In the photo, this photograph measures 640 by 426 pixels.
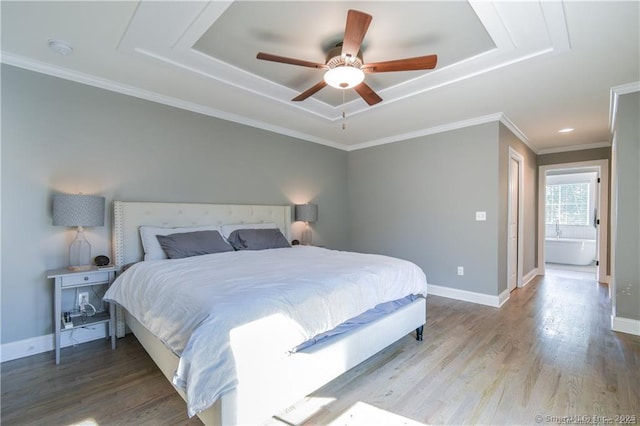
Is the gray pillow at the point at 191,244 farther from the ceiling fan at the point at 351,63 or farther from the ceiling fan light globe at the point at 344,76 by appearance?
the ceiling fan light globe at the point at 344,76

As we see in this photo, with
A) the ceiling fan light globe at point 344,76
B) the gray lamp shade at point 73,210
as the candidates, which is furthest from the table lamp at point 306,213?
the gray lamp shade at point 73,210

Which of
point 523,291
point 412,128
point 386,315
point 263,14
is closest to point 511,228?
point 523,291

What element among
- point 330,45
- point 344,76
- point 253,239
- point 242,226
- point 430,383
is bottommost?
point 430,383

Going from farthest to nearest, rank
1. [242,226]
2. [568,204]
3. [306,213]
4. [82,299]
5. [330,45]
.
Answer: [568,204], [306,213], [242,226], [82,299], [330,45]

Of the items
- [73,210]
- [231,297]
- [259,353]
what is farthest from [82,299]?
[259,353]

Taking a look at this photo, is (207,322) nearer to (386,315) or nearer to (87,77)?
(386,315)

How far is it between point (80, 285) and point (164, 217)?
96 cm

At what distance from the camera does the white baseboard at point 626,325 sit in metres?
2.87

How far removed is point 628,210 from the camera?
9.63ft

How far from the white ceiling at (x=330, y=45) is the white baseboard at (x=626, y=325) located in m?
2.35

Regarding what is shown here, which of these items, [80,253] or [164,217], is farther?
[164,217]

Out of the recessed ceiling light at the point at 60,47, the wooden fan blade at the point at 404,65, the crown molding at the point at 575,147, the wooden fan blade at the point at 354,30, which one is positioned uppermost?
the recessed ceiling light at the point at 60,47

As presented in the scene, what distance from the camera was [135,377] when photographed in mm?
2125

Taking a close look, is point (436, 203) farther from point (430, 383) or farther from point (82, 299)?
point (82, 299)
